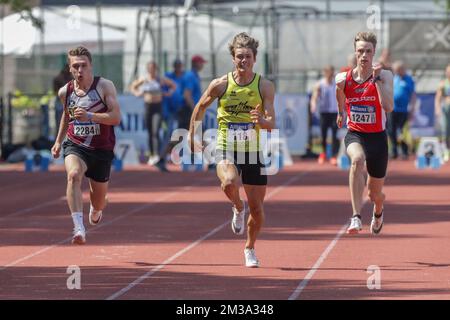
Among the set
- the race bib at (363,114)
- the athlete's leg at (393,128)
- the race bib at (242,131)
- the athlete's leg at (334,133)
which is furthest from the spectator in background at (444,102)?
the race bib at (242,131)

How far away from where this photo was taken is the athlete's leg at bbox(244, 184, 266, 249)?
12852 mm

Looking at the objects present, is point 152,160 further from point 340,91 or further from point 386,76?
point 386,76

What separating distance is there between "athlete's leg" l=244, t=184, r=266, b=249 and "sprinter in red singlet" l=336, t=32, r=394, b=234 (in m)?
1.19


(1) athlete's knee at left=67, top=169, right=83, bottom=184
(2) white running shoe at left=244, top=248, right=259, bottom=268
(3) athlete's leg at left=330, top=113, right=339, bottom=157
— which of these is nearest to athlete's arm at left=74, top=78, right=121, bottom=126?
(1) athlete's knee at left=67, top=169, right=83, bottom=184

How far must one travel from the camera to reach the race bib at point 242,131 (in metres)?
12.8

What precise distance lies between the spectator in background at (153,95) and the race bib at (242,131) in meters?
14.0

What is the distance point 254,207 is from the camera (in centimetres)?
1293

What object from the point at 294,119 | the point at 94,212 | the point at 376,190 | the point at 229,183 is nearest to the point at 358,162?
the point at 376,190

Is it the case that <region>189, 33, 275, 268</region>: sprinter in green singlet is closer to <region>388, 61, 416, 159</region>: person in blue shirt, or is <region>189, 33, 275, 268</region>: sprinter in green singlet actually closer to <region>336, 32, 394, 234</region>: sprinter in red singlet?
<region>336, 32, 394, 234</region>: sprinter in red singlet

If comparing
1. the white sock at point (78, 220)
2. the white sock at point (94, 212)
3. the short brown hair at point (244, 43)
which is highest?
the short brown hair at point (244, 43)

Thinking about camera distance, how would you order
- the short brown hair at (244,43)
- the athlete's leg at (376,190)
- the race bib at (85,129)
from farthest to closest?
the athlete's leg at (376,190) < the race bib at (85,129) < the short brown hair at (244,43)

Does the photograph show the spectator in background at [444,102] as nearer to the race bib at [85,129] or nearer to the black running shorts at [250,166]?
the race bib at [85,129]

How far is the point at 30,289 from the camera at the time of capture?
1141 centimetres

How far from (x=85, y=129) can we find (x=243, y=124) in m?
1.87
